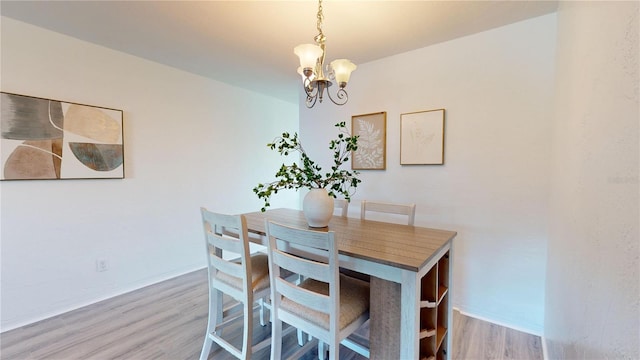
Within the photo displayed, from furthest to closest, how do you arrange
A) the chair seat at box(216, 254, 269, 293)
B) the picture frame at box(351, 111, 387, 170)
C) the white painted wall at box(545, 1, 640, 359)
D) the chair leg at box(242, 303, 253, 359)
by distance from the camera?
the picture frame at box(351, 111, 387, 170)
the chair seat at box(216, 254, 269, 293)
the chair leg at box(242, 303, 253, 359)
the white painted wall at box(545, 1, 640, 359)

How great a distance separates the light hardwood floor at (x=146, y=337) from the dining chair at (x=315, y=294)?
628 millimetres

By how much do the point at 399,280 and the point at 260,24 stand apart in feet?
6.75

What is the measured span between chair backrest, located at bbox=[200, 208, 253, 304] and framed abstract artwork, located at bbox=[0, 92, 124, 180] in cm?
160

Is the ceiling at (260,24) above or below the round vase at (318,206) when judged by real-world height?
above

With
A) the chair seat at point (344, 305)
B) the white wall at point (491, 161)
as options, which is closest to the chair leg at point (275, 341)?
the chair seat at point (344, 305)

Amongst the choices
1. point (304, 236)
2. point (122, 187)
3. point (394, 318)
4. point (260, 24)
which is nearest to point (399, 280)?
point (394, 318)

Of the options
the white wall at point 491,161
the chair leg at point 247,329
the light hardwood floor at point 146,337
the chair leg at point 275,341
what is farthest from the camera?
the white wall at point 491,161

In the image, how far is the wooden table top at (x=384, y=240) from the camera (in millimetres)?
1155

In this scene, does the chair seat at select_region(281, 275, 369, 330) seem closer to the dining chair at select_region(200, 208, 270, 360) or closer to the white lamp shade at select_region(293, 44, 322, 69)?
the dining chair at select_region(200, 208, 270, 360)

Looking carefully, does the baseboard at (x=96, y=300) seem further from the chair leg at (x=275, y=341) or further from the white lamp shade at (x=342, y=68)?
the white lamp shade at (x=342, y=68)

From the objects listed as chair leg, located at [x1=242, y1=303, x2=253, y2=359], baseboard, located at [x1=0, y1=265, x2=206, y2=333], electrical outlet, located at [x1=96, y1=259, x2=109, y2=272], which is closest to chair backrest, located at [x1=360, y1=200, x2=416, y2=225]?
chair leg, located at [x1=242, y1=303, x2=253, y2=359]

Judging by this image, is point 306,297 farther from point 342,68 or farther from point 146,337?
point 146,337

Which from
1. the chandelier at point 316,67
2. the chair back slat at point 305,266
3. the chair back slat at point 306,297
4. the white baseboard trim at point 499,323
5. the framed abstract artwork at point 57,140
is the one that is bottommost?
the white baseboard trim at point 499,323

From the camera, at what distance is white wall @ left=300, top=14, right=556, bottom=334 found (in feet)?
6.53
